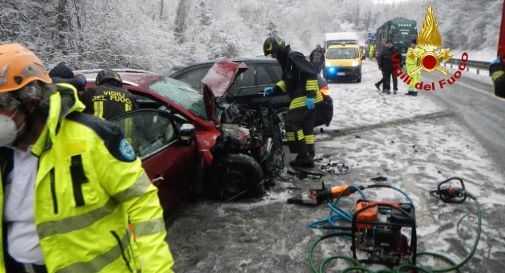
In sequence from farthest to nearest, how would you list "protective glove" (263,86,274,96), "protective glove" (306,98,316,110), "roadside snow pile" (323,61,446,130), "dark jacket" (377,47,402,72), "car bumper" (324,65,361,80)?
"car bumper" (324,65,361,80)
"dark jacket" (377,47,402,72)
"roadside snow pile" (323,61,446,130)
"protective glove" (263,86,274,96)
"protective glove" (306,98,316,110)

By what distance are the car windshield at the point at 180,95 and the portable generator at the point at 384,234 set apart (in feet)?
7.99

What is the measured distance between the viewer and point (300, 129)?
6070 mm

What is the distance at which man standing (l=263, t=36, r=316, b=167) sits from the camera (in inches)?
234

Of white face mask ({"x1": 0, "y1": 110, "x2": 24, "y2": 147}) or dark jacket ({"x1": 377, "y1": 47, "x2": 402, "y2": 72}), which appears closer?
white face mask ({"x1": 0, "y1": 110, "x2": 24, "y2": 147})

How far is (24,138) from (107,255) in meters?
0.58

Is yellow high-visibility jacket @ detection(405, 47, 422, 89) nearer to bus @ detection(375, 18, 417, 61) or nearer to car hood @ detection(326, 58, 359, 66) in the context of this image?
car hood @ detection(326, 58, 359, 66)

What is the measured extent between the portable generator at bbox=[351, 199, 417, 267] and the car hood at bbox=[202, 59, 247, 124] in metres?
2.36

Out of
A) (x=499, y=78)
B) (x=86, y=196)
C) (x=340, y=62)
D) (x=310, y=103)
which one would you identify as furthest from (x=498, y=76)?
(x=340, y=62)

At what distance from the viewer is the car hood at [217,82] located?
193 inches

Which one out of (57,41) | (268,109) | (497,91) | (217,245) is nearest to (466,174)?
(497,91)

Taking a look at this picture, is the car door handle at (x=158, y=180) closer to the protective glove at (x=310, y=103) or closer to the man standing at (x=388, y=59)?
the protective glove at (x=310, y=103)

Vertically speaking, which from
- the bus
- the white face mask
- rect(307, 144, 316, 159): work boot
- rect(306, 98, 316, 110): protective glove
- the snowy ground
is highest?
the bus

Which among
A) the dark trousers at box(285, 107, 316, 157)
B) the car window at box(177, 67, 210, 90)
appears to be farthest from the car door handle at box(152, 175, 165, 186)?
the car window at box(177, 67, 210, 90)

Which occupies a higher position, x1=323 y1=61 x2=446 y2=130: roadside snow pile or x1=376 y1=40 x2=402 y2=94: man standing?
x1=376 y1=40 x2=402 y2=94: man standing
